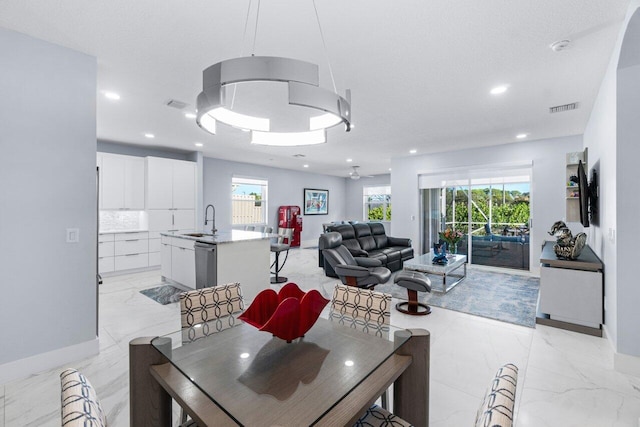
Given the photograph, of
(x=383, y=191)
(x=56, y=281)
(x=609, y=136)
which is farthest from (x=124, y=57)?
(x=383, y=191)

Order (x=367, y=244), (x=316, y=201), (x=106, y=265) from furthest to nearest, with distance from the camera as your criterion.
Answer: (x=316, y=201), (x=367, y=244), (x=106, y=265)

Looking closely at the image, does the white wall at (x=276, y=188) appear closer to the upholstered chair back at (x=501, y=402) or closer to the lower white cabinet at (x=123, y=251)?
the lower white cabinet at (x=123, y=251)

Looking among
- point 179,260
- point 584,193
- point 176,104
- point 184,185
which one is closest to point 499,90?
point 584,193

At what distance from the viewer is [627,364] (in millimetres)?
2361

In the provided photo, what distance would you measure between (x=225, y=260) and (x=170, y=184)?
3337 millimetres

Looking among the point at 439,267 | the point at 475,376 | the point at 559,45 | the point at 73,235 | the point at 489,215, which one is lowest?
the point at 475,376

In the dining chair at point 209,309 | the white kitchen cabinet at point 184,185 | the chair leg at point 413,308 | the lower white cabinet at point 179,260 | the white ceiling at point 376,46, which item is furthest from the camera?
the white kitchen cabinet at point 184,185

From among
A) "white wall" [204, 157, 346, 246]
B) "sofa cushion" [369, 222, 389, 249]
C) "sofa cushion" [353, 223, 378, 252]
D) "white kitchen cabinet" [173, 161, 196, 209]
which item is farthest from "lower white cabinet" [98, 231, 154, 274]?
"sofa cushion" [369, 222, 389, 249]

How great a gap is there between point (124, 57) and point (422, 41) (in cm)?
257

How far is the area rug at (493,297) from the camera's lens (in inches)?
144

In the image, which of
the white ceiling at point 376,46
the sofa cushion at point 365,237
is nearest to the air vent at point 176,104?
the white ceiling at point 376,46

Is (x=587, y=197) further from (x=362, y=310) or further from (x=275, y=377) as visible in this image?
(x=275, y=377)

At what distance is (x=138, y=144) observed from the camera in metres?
6.14

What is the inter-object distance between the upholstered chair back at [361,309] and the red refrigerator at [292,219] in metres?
7.51
